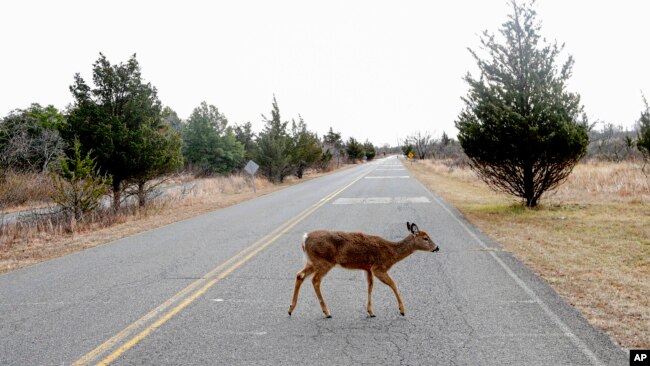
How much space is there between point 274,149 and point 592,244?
102 feet

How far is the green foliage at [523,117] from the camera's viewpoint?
14070mm

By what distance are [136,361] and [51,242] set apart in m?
10.1

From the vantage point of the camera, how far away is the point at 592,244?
9.59 m

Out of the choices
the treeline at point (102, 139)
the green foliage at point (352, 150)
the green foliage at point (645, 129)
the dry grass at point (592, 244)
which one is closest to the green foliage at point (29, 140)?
the treeline at point (102, 139)

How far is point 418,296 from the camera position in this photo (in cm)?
620

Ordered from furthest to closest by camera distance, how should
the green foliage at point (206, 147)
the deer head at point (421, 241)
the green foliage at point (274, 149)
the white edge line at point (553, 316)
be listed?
the green foliage at point (206, 147)
the green foliage at point (274, 149)
the deer head at point (421, 241)
the white edge line at point (553, 316)

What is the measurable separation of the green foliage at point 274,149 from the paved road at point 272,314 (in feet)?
94.6

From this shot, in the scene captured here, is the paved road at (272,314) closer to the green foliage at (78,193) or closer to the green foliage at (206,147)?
the green foliage at (78,193)

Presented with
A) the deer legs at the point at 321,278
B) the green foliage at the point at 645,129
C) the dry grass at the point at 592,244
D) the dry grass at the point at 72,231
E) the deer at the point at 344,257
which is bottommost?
the dry grass at the point at 592,244

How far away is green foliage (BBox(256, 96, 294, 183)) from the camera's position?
38562 millimetres

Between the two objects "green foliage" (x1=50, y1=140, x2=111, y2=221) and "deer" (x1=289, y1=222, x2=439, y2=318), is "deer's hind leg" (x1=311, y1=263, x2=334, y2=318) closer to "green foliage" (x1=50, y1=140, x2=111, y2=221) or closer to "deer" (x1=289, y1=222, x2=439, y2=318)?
"deer" (x1=289, y1=222, x2=439, y2=318)

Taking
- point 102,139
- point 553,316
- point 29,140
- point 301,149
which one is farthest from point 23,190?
point 553,316

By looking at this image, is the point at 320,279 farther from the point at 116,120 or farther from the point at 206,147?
the point at 206,147

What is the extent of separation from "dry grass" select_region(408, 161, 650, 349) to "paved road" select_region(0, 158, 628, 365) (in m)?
0.36
